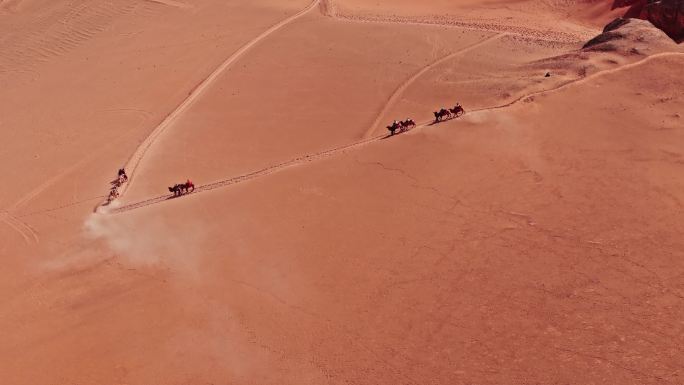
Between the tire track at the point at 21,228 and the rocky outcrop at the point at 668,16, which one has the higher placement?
the rocky outcrop at the point at 668,16

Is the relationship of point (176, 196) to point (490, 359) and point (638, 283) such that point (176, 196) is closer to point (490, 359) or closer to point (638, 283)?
point (490, 359)

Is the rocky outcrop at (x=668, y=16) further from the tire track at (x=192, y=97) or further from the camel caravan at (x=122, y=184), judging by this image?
the camel caravan at (x=122, y=184)

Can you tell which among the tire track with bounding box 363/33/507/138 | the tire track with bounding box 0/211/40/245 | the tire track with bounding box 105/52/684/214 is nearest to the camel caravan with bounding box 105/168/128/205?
the tire track with bounding box 105/52/684/214

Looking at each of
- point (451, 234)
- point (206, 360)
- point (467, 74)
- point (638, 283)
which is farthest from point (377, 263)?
point (467, 74)

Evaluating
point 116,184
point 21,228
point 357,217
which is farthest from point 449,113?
point 21,228

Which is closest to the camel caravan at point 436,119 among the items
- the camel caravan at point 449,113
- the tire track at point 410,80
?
the camel caravan at point 449,113

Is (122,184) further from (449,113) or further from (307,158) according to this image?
(449,113)

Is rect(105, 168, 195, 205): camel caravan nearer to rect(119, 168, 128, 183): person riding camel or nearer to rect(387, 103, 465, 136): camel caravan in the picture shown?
rect(119, 168, 128, 183): person riding camel
